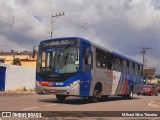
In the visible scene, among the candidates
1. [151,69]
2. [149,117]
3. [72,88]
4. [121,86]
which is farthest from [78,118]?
[151,69]

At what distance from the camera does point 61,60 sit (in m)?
18.0

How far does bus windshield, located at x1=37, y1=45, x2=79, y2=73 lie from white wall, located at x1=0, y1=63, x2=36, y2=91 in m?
15.5

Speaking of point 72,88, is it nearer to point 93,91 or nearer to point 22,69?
point 93,91

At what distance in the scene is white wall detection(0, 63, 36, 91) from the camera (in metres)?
34.0

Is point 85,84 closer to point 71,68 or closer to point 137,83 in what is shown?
point 71,68

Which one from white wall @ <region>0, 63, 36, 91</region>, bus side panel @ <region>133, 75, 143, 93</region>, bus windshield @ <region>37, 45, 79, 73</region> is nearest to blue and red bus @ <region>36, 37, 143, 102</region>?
bus windshield @ <region>37, 45, 79, 73</region>

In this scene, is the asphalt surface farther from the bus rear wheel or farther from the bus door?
the bus door

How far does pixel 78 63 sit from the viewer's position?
703 inches

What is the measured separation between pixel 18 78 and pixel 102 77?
1671 cm

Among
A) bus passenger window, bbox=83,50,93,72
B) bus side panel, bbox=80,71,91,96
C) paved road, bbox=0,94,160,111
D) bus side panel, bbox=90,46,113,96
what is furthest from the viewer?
bus side panel, bbox=90,46,113,96

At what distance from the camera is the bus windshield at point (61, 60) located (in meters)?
17.9

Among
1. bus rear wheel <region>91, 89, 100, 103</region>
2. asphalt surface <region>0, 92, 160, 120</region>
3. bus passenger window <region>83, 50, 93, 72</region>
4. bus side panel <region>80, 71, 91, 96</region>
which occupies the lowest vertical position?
asphalt surface <region>0, 92, 160, 120</region>

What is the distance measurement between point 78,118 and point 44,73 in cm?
715

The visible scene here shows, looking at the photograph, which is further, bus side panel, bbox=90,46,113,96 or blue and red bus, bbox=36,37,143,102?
bus side panel, bbox=90,46,113,96
